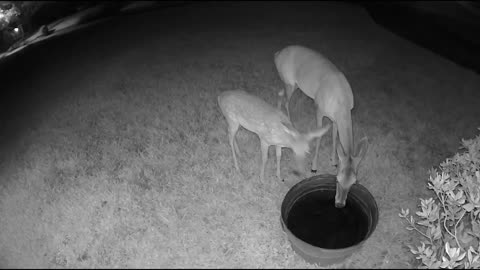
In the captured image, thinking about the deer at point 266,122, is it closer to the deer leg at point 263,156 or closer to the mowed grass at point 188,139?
the deer leg at point 263,156

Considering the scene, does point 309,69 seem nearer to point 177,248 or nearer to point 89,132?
point 177,248

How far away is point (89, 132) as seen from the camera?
9.03 ft

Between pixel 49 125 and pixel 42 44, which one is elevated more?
pixel 42 44

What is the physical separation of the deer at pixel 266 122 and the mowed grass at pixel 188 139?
0.33 metres

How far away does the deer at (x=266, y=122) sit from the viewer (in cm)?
206

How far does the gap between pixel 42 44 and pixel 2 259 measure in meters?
1.35

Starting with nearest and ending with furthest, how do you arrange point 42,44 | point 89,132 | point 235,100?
point 235,100
point 42,44
point 89,132

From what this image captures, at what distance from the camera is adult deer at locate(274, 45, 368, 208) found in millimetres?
1869

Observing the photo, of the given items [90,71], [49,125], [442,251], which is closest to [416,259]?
[442,251]

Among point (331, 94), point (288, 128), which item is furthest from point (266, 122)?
point (331, 94)

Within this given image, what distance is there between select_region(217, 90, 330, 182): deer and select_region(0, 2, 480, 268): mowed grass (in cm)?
33

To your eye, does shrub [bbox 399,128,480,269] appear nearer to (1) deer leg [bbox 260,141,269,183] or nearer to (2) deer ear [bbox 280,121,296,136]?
(2) deer ear [bbox 280,121,296,136]

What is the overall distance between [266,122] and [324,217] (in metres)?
0.56

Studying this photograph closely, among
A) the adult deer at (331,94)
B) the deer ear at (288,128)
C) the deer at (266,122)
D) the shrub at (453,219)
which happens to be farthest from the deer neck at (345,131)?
the shrub at (453,219)
